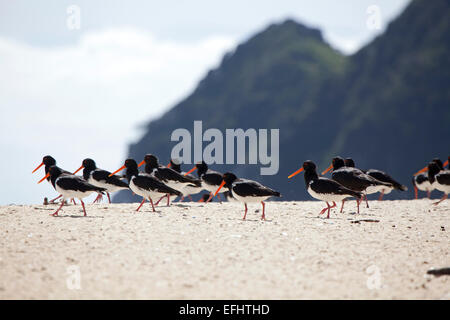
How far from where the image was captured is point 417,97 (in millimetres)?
114438

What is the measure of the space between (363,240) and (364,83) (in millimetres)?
125251

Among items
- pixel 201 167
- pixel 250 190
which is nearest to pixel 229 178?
pixel 250 190

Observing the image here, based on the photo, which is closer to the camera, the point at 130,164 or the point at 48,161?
the point at 130,164

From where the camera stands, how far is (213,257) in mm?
8359

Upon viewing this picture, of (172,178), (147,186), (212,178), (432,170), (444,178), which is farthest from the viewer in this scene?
(432,170)

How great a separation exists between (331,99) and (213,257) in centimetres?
13358

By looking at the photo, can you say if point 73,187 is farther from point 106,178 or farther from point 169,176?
point 169,176

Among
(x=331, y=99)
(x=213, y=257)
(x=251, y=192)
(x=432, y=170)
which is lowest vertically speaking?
(x=213, y=257)

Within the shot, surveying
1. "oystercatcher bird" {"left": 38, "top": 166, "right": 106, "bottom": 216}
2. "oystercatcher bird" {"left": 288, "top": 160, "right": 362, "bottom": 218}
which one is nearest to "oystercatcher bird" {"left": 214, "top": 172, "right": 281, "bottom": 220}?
"oystercatcher bird" {"left": 288, "top": 160, "right": 362, "bottom": 218}

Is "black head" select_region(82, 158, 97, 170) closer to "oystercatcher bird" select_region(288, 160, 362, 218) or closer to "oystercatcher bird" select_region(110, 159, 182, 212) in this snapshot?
"oystercatcher bird" select_region(110, 159, 182, 212)

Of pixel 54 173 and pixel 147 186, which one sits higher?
pixel 54 173

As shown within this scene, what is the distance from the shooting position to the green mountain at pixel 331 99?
4466 inches

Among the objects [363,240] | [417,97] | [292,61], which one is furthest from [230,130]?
[363,240]
